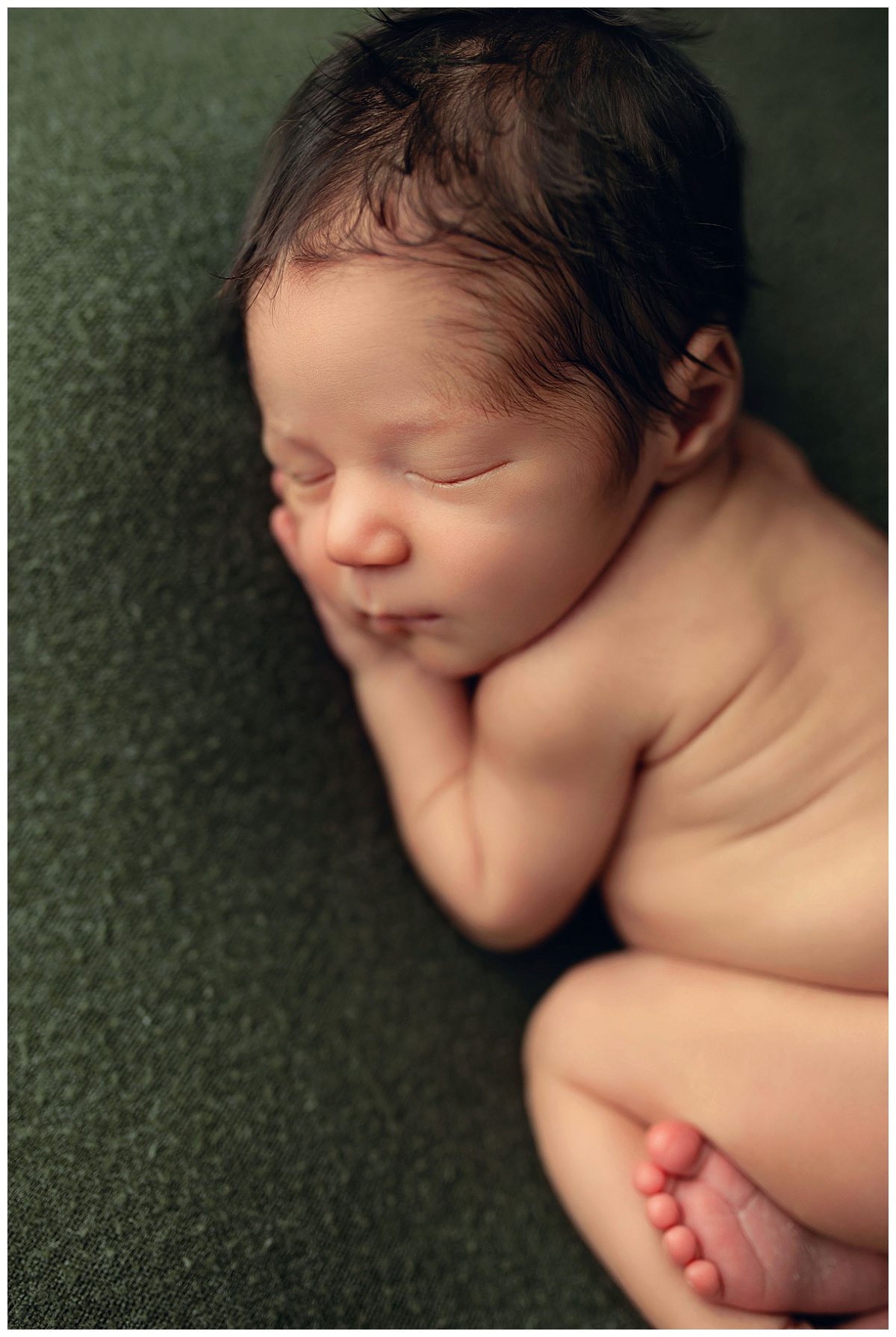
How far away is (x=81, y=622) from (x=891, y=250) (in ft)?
2.86

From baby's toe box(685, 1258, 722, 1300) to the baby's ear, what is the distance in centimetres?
58

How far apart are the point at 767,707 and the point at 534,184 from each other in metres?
0.41

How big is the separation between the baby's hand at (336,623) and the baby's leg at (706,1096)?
33 cm

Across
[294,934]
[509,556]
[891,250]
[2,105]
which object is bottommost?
[294,934]

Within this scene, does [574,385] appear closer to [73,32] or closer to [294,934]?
[294,934]

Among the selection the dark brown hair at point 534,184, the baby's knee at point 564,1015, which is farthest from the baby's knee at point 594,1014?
the dark brown hair at point 534,184

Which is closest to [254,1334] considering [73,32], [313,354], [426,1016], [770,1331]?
[426,1016]

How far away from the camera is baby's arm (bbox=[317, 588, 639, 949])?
79 centimetres

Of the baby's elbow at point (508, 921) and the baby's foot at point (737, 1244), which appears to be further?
the baby's elbow at point (508, 921)

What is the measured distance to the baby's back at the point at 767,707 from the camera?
772 millimetres

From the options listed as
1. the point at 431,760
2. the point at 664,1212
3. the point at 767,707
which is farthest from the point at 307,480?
the point at 664,1212

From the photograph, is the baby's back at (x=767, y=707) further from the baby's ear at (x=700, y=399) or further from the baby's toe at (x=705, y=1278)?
the baby's toe at (x=705, y=1278)

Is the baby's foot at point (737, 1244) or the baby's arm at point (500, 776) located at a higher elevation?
the baby's arm at point (500, 776)

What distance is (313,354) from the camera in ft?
2.20
